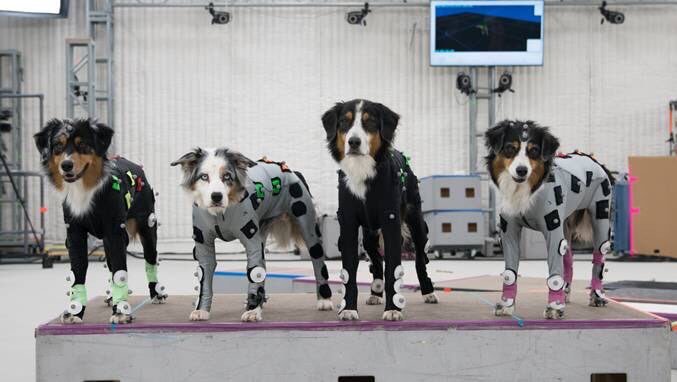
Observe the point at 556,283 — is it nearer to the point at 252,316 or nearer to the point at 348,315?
the point at 348,315

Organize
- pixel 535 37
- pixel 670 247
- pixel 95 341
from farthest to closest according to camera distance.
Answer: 1. pixel 535 37
2. pixel 670 247
3. pixel 95 341

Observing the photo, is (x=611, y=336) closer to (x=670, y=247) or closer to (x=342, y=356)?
(x=342, y=356)

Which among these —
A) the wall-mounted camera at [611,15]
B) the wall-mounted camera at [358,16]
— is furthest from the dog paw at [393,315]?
the wall-mounted camera at [611,15]

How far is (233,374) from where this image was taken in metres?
3.40

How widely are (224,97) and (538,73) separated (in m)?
5.39

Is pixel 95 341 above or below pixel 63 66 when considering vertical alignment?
below

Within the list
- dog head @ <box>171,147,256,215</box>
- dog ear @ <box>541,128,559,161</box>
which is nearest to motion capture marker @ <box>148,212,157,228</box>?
dog head @ <box>171,147,256,215</box>

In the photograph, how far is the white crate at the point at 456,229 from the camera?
36.5ft

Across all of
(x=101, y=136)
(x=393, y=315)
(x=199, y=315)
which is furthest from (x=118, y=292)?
(x=393, y=315)

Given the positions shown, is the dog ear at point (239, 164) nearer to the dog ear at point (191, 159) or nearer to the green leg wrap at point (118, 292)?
the dog ear at point (191, 159)

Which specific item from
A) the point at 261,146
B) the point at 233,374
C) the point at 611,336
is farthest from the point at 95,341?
the point at 261,146

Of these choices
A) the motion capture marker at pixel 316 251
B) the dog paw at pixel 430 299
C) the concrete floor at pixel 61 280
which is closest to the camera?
the motion capture marker at pixel 316 251

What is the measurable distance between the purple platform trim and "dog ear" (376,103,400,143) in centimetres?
87

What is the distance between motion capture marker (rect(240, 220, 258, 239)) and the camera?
140 inches
